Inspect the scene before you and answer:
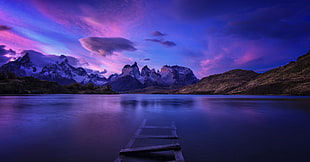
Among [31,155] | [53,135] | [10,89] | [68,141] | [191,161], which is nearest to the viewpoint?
[191,161]

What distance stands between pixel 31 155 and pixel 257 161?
14087 millimetres

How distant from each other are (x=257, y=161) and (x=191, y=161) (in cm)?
396

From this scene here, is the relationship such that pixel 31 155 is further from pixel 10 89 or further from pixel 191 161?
pixel 10 89

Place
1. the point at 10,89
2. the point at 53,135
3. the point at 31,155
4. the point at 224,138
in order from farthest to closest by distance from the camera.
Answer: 1. the point at 10,89
2. the point at 53,135
3. the point at 224,138
4. the point at 31,155

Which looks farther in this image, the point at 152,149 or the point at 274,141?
the point at 274,141

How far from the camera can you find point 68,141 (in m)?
13.5

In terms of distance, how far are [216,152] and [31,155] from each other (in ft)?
39.9

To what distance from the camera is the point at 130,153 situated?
1030 centimetres

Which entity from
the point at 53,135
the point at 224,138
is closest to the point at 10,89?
the point at 53,135

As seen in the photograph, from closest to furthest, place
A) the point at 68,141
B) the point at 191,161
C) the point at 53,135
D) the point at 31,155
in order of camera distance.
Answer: the point at 191,161 < the point at 31,155 < the point at 68,141 < the point at 53,135

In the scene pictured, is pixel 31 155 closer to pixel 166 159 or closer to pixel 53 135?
pixel 53 135

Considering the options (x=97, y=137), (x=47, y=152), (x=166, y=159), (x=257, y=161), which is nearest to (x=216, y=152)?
(x=257, y=161)

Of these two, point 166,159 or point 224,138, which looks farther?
point 224,138

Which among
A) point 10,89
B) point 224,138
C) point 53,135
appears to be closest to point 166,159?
point 224,138
